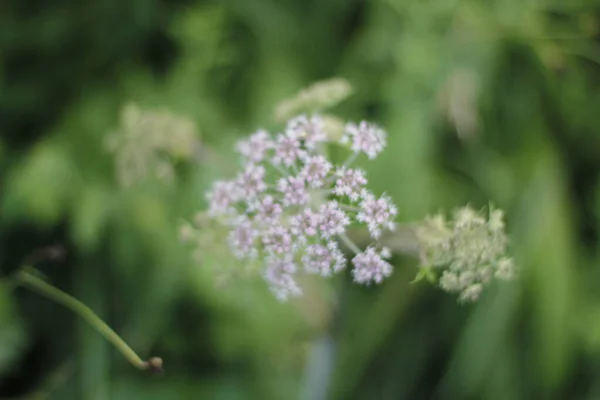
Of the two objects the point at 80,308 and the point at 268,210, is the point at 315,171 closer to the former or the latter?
the point at 268,210

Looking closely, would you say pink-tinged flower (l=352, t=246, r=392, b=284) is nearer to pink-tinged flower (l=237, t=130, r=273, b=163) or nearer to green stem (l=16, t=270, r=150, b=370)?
pink-tinged flower (l=237, t=130, r=273, b=163)

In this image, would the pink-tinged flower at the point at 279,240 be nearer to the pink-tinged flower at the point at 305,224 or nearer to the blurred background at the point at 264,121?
the pink-tinged flower at the point at 305,224

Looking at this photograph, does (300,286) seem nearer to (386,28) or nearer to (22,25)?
(386,28)

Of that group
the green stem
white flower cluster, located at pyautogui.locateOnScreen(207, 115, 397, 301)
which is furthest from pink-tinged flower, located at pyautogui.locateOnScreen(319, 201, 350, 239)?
the green stem

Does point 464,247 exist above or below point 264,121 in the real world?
below

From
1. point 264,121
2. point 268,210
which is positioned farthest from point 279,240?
point 264,121

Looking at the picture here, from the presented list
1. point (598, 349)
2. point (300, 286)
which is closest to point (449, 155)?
point (598, 349)
